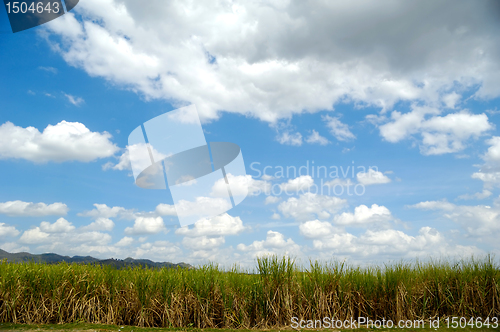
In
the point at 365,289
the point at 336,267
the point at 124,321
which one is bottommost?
the point at 124,321

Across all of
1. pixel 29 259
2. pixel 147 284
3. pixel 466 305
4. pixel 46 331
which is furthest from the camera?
pixel 29 259

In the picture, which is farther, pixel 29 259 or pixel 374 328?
pixel 29 259

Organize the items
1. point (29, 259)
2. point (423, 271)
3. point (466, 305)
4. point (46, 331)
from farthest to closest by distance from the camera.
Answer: point (29, 259)
point (423, 271)
point (466, 305)
point (46, 331)

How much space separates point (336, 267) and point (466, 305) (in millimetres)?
4518

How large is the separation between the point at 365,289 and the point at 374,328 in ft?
4.66

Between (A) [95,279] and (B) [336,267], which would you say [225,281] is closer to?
(B) [336,267]

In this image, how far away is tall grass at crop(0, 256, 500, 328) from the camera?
29.8 ft

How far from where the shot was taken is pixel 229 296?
363 inches

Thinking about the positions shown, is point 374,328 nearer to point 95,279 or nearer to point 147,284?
point 147,284

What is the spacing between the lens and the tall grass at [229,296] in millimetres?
9094

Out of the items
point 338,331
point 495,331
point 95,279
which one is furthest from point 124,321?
point 495,331

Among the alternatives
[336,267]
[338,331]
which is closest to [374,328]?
[338,331]

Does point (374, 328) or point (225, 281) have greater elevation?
point (225, 281)

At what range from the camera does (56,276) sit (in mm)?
10031
